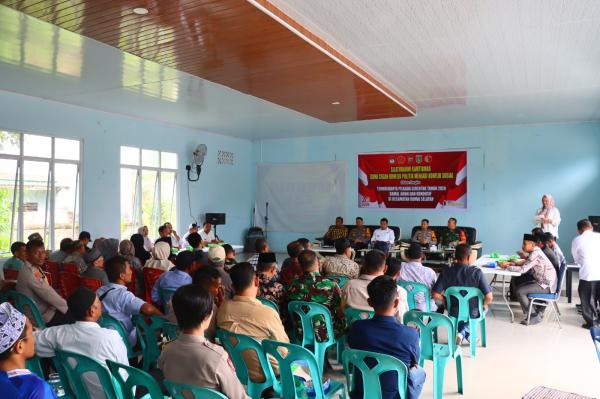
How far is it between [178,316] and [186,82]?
5124 millimetres

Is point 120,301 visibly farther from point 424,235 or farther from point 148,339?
point 424,235

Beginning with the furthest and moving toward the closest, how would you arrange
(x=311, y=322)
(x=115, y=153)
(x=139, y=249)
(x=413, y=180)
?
1. (x=413, y=180)
2. (x=115, y=153)
3. (x=139, y=249)
4. (x=311, y=322)

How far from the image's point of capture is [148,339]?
3.27 metres

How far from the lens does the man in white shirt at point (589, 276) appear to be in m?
5.50

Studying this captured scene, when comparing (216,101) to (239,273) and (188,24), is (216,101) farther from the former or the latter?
(239,273)

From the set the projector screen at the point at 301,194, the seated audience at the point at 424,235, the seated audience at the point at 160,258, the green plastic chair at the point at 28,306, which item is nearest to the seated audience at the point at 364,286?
the seated audience at the point at 160,258

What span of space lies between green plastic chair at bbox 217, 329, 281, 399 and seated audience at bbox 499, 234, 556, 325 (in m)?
4.04

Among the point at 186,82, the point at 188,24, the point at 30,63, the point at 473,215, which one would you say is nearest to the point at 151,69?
the point at 186,82

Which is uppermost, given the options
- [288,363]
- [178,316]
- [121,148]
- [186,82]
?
[186,82]

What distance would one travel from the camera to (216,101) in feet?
26.0

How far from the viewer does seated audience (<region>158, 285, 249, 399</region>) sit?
1.98m

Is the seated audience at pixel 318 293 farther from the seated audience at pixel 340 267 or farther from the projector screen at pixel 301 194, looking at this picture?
the projector screen at pixel 301 194

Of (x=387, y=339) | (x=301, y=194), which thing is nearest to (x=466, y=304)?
(x=387, y=339)

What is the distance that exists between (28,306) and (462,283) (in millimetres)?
3888
